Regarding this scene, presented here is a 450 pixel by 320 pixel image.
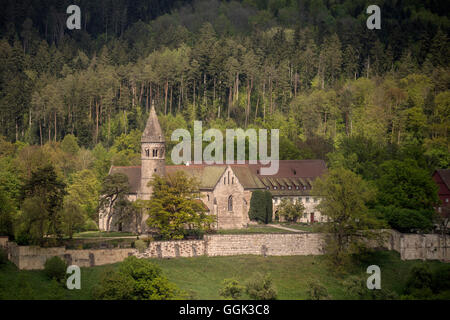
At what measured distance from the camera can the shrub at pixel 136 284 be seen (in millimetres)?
59719

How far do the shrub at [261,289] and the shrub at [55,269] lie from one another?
1511 centimetres

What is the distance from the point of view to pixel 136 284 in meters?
61.5

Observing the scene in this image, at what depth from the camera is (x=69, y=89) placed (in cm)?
11769

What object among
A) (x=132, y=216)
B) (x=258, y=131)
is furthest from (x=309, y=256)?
(x=258, y=131)

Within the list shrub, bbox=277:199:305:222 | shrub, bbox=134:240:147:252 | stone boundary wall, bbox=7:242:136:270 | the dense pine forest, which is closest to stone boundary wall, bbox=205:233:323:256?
shrub, bbox=134:240:147:252

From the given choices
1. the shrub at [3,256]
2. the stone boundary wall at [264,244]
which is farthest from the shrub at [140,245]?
the shrub at [3,256]

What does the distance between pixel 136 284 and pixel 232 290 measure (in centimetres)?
804

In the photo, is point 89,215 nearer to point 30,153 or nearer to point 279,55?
point 30,153

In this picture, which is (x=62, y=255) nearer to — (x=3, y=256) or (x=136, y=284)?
(x=3, y=256)

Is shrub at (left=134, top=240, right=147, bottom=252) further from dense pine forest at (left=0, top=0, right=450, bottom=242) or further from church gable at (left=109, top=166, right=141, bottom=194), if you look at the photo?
church gable at (left=109, top=166, right=141, bottom=194)

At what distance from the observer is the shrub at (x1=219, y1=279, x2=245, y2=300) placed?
210 ft

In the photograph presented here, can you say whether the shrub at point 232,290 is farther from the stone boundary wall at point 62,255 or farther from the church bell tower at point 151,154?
the church bell tower at point 151,154

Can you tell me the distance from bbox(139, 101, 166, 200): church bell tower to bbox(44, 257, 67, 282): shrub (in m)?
17.3

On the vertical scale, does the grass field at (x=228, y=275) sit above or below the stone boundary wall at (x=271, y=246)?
below
